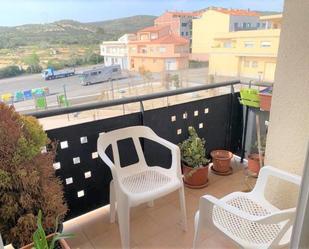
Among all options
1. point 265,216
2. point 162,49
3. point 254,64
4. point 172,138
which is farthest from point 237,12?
point 265,216

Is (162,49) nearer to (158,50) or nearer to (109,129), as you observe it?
(158,50)

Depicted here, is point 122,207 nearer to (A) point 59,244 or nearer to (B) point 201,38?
(A) point 59,244

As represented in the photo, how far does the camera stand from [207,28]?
2881 millimetres

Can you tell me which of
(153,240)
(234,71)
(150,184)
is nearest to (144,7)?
(234,71)

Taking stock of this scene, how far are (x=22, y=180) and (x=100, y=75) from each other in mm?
1421

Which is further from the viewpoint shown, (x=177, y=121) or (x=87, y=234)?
(x=177, y=121)

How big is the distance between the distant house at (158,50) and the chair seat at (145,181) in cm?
124

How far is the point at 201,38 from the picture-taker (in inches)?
111

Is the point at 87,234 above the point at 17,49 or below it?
below

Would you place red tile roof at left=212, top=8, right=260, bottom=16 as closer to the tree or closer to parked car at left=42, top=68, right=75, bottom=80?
parked car at left=42, top=68, right=75, bottom=80

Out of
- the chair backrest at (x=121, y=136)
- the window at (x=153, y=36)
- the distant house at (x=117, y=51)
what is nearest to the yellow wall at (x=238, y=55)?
the window at (x=153, y=36)

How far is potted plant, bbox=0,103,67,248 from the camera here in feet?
3.67

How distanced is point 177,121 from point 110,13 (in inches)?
42.4

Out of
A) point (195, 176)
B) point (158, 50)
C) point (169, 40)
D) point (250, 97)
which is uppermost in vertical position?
point (169, 40)
